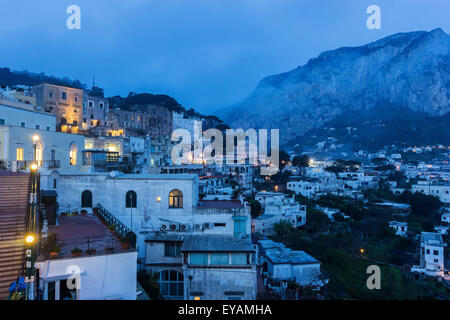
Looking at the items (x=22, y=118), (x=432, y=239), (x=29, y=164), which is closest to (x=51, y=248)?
(x=29, y=164)

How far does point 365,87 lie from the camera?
423ft

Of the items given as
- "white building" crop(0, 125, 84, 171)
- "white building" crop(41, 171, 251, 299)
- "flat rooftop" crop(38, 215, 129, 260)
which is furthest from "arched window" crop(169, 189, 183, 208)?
"white building" crop(0, 125, 84, 171)

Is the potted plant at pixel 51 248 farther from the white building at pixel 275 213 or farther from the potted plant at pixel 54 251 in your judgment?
the white building at pixel 275 213

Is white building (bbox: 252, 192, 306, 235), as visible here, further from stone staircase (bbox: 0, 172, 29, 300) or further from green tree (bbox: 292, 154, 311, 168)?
green tree (bbox: 292, 154, 311, 168)

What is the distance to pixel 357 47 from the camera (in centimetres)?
15012

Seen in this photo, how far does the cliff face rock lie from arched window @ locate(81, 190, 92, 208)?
366ft

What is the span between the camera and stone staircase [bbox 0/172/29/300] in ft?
27.0

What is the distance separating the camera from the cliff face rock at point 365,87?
112062 mm

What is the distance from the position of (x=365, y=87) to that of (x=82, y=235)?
452ft

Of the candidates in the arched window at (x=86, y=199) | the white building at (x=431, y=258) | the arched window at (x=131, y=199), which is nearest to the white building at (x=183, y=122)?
the white building at (x=431, y=258)

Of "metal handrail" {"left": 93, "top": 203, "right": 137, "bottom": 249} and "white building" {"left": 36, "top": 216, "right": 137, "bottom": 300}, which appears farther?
"metal handrail" {"left": 93, "top": 203, "right": 137, "bottom": 249}

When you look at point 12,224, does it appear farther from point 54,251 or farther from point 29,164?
point 29,164

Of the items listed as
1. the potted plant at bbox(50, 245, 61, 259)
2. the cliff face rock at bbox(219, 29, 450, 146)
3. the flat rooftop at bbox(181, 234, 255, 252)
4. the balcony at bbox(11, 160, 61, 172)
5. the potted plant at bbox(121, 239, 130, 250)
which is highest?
the cliff face rock at bbox(219, 29, 450, 146)
